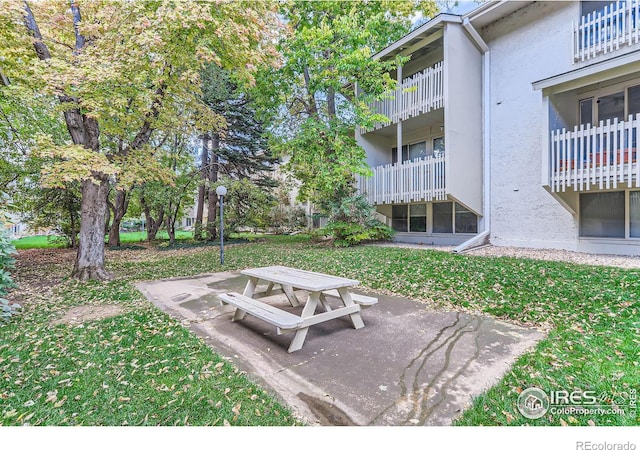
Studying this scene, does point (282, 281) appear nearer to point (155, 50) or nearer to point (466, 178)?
point (155, 50)

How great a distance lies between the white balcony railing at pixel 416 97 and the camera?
380 inches

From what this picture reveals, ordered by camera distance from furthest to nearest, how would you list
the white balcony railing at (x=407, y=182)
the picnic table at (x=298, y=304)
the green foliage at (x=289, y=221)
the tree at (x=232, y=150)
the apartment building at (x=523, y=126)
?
the green foliage at (x=289, y=221) < the tree at (x=232, y=150) < the white balcony railing at (x=407, y=182) < the apartment building at (x=523, y=126) < the picnic table at (x=298, y=304)

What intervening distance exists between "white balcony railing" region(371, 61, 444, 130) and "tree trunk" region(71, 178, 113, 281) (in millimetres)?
9265

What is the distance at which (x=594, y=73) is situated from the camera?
6488 mm

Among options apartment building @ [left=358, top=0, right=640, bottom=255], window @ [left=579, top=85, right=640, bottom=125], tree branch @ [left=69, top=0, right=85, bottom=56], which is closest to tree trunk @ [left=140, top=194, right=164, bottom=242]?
tree branch @ [left=69, top=0, right=85, bottom=56]

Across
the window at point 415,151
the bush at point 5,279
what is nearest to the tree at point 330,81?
the window at point 415,151

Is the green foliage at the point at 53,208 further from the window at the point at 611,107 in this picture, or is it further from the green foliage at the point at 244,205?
the window at the point at 611,107

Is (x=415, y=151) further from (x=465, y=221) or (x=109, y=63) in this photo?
(x=109, y=63)

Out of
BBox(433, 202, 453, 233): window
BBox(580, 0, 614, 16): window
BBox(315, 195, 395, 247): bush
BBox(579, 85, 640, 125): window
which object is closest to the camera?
BBox(579, 85, 640, 125): window

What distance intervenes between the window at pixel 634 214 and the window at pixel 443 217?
4.62m

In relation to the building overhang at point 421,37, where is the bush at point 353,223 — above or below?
below

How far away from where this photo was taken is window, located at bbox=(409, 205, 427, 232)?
11938 millimetres

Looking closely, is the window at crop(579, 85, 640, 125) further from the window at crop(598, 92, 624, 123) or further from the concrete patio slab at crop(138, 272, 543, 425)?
the concrete patio slab at crop(138, 272, 543, 425)
